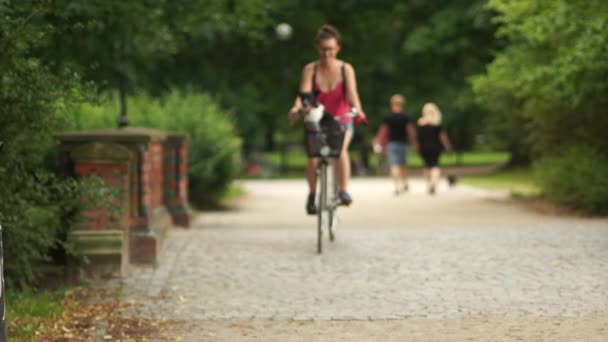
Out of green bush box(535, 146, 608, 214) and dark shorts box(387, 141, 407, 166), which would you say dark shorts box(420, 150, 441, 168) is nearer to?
dark shorts box(387, 141, 407, 166)

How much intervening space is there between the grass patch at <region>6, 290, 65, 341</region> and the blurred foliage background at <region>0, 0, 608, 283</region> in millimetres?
262

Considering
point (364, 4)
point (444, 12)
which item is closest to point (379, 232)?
point (444, 12)

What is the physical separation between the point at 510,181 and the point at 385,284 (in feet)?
66.8

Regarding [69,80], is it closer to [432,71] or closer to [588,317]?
[588,317]

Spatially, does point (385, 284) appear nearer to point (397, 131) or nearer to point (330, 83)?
point (330, 83)

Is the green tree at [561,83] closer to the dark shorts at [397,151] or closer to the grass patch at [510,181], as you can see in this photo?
the dark shorts at [397,151]

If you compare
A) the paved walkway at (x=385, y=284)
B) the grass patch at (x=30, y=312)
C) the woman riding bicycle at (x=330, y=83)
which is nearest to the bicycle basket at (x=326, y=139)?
the woman riding bicycle at (x=330, y=83)

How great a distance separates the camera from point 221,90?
33125 mm

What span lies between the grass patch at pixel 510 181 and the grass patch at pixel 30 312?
12945 millimetres

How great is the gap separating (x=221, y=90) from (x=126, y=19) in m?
22.9

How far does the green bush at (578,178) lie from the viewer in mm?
13992

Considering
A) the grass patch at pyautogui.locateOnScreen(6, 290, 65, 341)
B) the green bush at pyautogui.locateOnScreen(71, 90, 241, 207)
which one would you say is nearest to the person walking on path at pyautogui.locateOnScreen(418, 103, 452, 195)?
the green bush at pyautogui.locateOnScreen(71, 90, 241, 207)

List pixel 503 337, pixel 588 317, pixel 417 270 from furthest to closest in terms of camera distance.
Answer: pixel 417 270 → pixel 588 317 → pixel 503 337

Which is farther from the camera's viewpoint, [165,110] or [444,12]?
[444,12]
